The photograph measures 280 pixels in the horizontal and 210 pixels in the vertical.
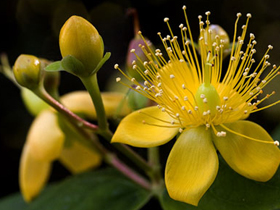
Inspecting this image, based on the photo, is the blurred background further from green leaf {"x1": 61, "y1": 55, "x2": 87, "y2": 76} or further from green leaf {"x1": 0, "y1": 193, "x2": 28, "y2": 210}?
green leaf {"x1": 61, "y1": 55, "x2": 87, "y2": 76}

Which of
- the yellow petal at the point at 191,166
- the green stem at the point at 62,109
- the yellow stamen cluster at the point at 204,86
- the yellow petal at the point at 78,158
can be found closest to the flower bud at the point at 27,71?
the green stem at the point at 62,109

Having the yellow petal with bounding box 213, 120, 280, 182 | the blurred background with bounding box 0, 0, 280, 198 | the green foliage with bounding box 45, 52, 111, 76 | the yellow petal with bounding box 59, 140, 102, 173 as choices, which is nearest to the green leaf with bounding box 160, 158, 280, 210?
the yellow petal with bounding box 213, 120, 280, 182

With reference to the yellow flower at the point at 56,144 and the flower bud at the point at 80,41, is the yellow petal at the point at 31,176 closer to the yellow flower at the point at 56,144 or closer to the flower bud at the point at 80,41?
the yellow flower at the point at 56,144

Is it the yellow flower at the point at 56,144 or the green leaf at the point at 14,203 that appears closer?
the yellow flower at the point at 56,144

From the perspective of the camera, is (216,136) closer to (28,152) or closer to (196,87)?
(196,87)

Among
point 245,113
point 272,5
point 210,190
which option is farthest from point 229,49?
point 272,5
